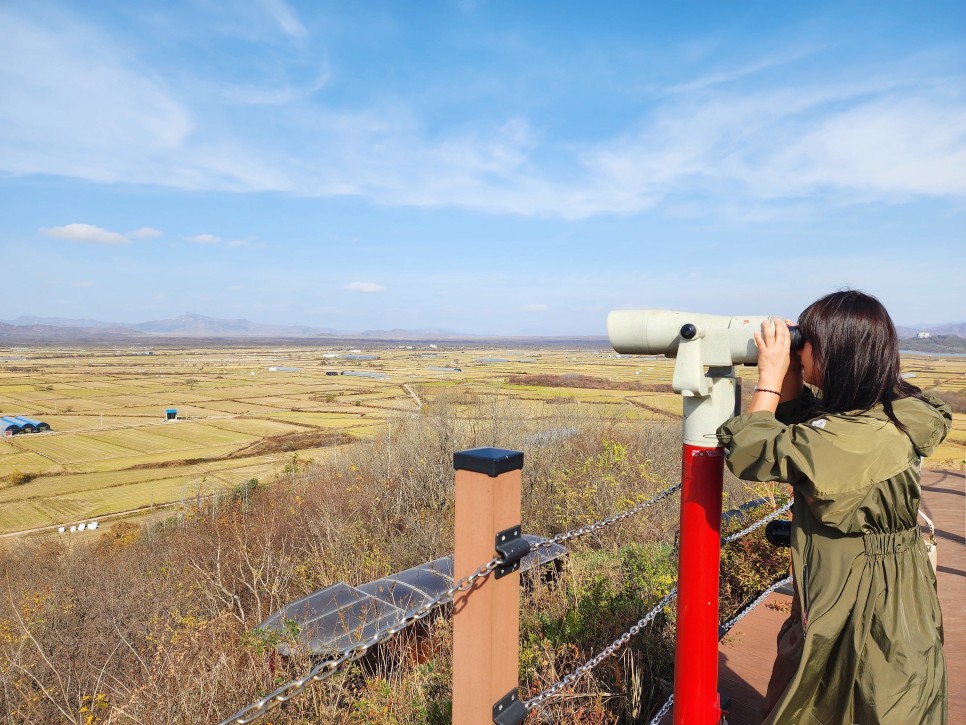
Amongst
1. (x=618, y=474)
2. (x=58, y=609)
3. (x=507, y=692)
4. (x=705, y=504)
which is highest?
(x=705, y=504)

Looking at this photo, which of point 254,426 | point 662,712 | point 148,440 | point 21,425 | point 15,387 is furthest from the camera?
point 15,387

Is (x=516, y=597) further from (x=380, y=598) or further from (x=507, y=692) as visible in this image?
(x=380, y=598)

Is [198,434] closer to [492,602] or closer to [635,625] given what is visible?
[635,625]

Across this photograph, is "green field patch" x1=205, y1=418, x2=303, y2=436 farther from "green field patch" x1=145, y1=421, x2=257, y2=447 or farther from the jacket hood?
the jacket hood

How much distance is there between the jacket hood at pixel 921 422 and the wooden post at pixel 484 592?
44.1 inches

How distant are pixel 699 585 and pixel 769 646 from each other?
2101 millimetres

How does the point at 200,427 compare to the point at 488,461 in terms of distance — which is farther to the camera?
the point at 200,427

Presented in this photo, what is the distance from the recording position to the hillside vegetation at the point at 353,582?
3.28 m

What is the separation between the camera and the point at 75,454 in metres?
35.6

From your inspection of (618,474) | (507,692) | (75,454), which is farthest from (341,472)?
(75,454)

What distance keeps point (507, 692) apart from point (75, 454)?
Result: 42.1 m

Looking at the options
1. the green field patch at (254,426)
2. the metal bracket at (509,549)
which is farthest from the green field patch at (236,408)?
the metal bracket at (509,549)

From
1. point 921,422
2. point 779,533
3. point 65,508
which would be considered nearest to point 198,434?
point 65,508

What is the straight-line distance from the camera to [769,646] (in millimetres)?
3518
